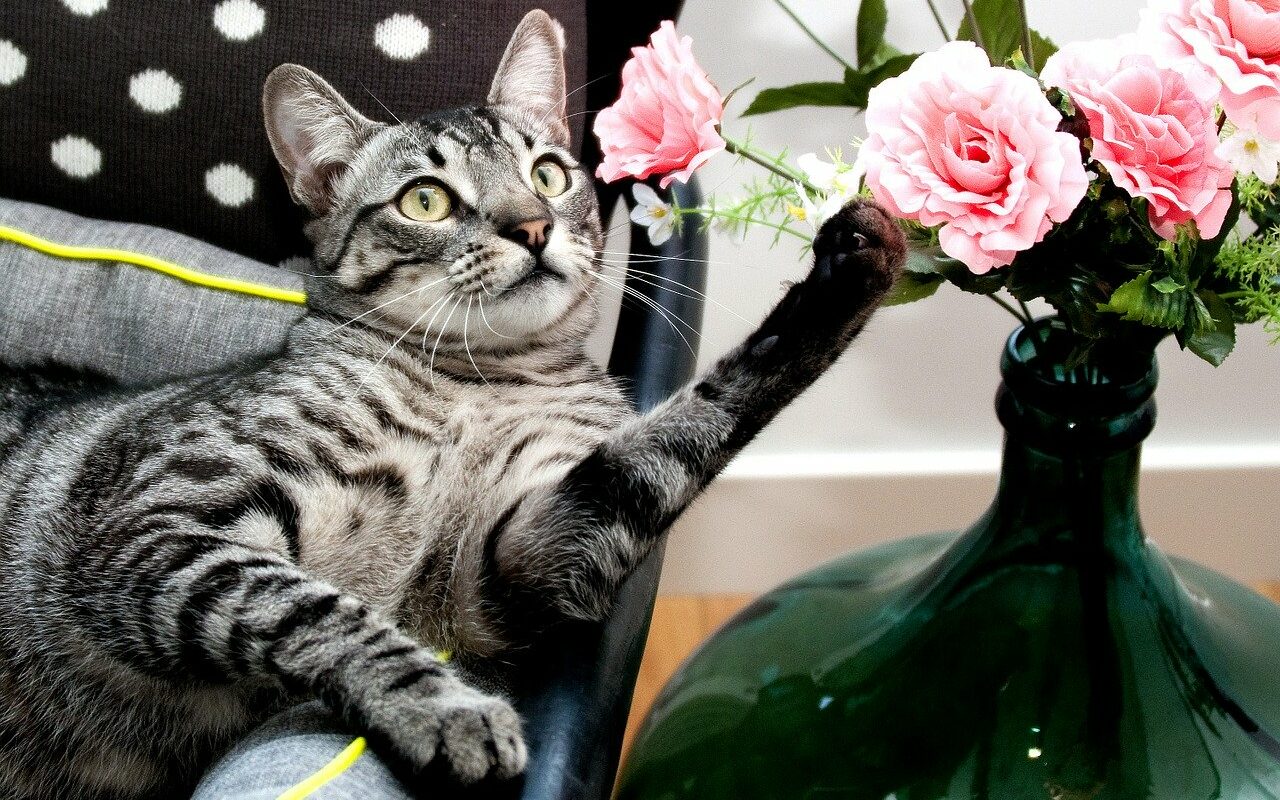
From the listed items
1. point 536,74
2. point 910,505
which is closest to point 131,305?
point 536,74

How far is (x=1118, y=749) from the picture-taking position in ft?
1.92

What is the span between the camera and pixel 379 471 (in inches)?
31.0

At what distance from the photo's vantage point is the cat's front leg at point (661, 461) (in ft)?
2.18

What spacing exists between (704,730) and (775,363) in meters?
0.25

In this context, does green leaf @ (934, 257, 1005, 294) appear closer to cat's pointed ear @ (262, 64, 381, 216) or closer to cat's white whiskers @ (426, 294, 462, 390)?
cat's white whiskers @ (426, 294, 462, 390)

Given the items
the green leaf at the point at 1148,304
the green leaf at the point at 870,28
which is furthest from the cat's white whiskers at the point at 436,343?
the green leaf at the point at 1148,304

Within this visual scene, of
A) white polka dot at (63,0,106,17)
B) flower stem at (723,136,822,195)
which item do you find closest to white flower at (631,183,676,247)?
flower stem at (723,136,822,195)

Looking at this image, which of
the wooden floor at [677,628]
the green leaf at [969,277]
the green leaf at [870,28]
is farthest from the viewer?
the wooden floor at [677,628]

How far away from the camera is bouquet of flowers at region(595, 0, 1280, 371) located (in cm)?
44

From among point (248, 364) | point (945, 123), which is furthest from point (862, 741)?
point (248, 364)

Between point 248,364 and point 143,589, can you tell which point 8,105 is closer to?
point 248,364

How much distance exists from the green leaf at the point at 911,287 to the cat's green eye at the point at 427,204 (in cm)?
36

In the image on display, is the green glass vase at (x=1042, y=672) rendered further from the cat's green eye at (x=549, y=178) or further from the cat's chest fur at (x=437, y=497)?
the cat's green eye at (x=549, y=178)

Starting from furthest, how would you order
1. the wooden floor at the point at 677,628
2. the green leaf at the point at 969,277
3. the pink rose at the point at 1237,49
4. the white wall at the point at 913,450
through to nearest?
1. the wooden floor at the point at 677,628
2. the white wall at the point at 913,450
3. the green leaf at the point at 969,277
4. the pink rose at the point at 1237,49
